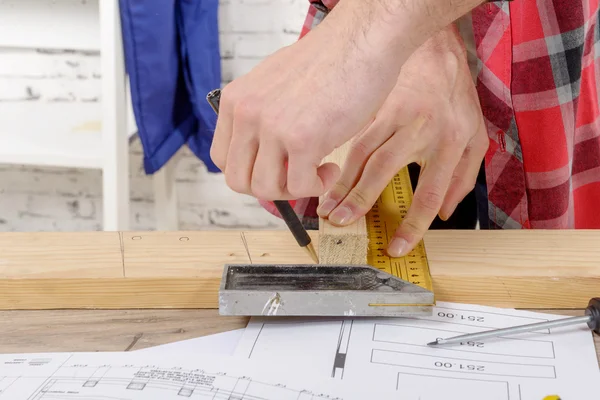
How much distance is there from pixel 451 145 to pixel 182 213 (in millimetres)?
1616

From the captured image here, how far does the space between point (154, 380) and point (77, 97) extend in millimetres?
1850

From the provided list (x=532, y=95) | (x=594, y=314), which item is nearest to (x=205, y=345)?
(x=594, y=314)

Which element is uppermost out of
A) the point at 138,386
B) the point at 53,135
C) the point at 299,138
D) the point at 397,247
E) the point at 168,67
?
the point at 168,67

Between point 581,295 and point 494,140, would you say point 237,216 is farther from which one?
point 581,295

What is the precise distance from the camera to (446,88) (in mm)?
926

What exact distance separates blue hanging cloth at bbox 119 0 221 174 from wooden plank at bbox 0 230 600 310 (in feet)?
3.30

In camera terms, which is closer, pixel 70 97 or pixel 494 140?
pixel 494 140

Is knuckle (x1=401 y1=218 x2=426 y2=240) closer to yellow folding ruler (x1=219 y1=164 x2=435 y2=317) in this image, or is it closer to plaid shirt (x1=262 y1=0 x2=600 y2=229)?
yellow folding ruler (x1=219 y1=164 x2=435 y2=317)

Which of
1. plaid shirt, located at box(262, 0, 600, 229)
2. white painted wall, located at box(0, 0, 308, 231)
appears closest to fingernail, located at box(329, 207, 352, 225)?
plaid shirt, located at box(262, 0, 600, 229)

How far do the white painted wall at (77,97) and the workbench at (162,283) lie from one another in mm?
1146

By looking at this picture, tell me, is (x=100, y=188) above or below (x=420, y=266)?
above

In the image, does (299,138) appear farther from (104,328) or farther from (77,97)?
(77,97)

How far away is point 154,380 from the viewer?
58 cm

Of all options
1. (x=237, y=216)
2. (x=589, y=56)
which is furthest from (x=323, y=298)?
(x=237, y=216)
